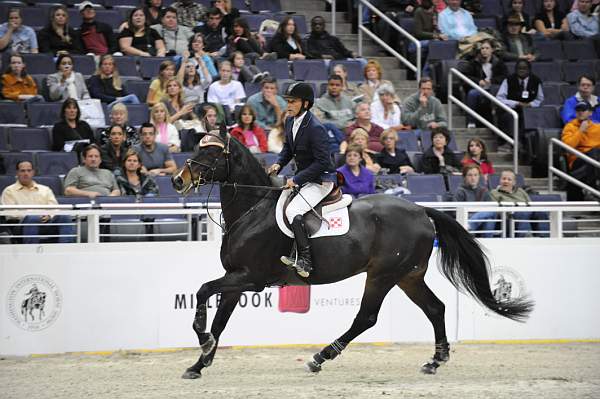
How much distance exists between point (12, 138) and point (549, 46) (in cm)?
977

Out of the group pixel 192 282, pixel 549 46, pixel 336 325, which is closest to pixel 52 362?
pixel 192 282

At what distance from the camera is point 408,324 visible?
37.1ft

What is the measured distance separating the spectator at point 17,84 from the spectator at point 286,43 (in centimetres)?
396

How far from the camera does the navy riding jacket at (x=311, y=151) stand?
8812 millimetres

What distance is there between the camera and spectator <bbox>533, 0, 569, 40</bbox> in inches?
712

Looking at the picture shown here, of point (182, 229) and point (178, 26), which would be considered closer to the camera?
point (182, 229)

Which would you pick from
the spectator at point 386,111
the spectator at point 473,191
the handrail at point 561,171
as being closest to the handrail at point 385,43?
the spectator at point 386,111

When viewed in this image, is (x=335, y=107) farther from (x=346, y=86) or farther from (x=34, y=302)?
(x=34, y=302)

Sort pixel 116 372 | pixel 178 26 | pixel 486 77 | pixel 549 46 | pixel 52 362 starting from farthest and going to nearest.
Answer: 1. pixel 549 46
2. pixel 486 77
3. pixel 178 26
4. pixel 52 362
5. pixel 116 372

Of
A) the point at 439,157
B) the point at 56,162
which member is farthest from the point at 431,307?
the point at 56,162

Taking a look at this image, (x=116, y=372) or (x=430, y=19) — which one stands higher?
(x=430, y=19)

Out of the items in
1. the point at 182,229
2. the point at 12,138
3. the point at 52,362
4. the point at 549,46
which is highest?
the point at 549,46

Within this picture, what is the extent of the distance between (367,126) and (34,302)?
5642mm

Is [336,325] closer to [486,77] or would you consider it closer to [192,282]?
[192,282]
